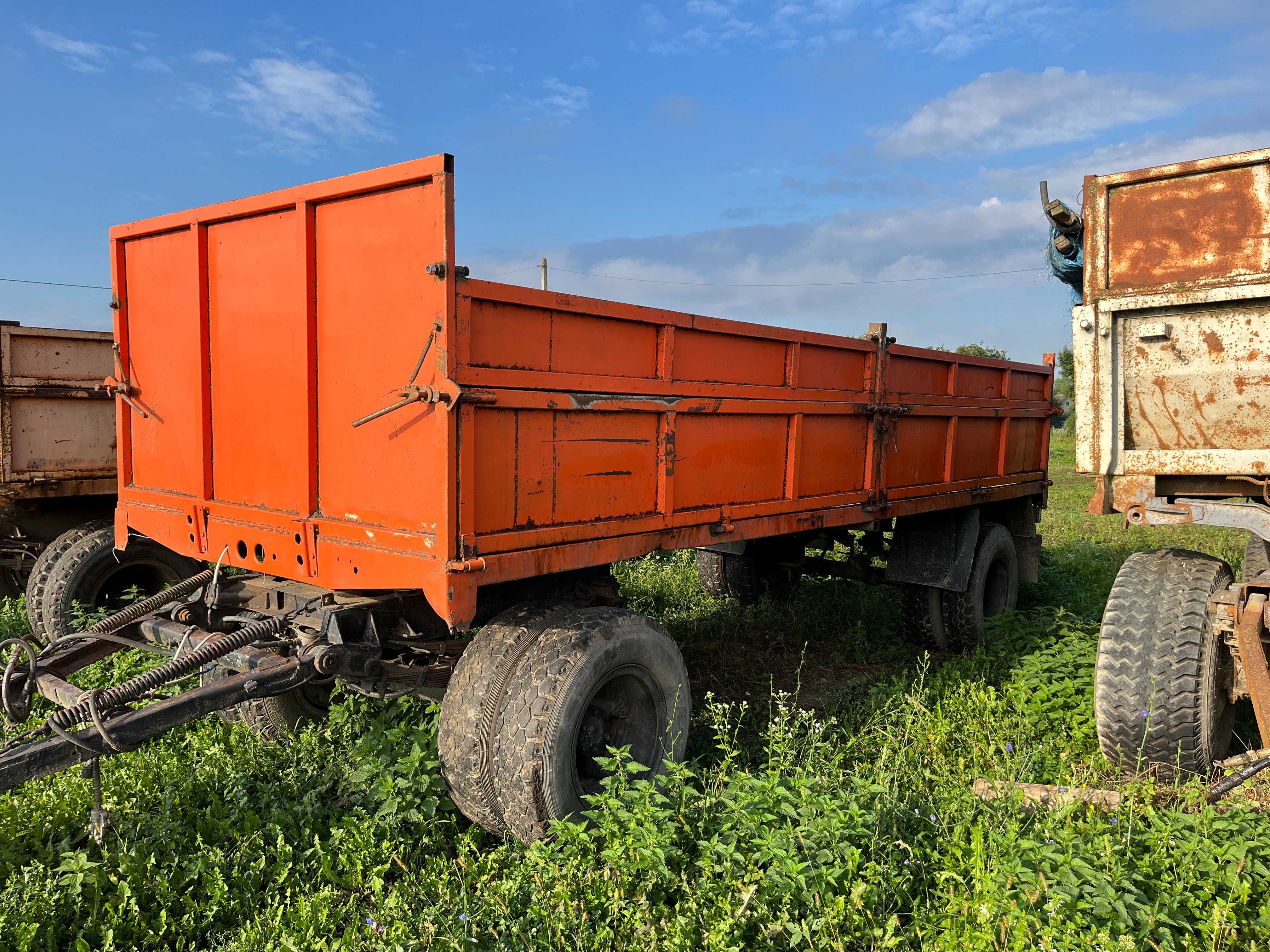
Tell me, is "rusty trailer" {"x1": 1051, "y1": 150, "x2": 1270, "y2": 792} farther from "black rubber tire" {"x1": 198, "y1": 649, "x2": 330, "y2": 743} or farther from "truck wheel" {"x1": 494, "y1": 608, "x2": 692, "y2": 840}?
"black rubber tire" {"x1": 198, "y1": 649, "x2": 330, "y2": 743}

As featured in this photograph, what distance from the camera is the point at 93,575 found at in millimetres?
5926

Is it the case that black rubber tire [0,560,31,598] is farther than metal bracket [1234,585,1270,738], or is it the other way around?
black rubber tire [0,560,31,598]

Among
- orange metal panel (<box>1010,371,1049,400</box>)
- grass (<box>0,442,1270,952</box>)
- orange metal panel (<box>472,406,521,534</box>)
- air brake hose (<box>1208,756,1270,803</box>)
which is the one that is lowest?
grass (<box>0,442,1270,952</box>)

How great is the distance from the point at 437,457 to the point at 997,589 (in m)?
5.91

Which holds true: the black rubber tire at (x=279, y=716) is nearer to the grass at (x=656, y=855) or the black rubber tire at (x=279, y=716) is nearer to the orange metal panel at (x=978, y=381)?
the grass at (x=656, y=855)

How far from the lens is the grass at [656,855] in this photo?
109 inches

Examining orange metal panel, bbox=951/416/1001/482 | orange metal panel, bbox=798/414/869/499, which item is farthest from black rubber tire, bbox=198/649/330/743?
orange metal panel, bbox=951/416/1001/482

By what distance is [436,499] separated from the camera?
10.5 feet

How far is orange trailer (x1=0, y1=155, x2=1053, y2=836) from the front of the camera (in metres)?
3.30

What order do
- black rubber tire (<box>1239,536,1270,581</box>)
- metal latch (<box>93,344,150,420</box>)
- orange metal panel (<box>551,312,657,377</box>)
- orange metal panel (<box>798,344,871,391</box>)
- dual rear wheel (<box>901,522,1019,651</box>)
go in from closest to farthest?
orange metal panel (<box>551,312,657,377</box>) < metal latch (<box>93,344,150,420</box>) < black rubber tire (<box>1239,536,1270,581</box>) < orange metal panel (<box>798,344,871,391</box>) < dual rear wheel (<box>901,522,1019,651</box>)

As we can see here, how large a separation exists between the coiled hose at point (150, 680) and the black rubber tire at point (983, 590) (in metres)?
5.09

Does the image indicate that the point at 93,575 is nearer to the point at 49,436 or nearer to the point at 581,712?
the point at 49,436

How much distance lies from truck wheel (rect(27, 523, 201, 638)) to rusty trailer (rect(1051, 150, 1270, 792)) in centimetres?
561

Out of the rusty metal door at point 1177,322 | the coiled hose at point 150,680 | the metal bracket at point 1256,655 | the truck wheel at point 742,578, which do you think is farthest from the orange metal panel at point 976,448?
the coiled hose at point 150,680
